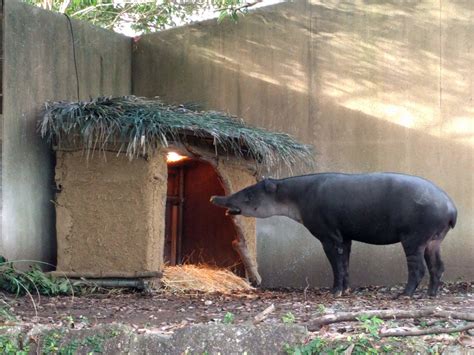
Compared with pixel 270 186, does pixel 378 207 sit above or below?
below

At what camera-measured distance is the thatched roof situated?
28.2 ft

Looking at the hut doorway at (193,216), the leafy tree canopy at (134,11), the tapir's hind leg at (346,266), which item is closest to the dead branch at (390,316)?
the tapir's hind leg at (346,266)

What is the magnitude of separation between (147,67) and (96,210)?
2.91 m

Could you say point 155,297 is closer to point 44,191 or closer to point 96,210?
point 96,210

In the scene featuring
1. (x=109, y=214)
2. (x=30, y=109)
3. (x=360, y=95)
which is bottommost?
(x=109, y=214)

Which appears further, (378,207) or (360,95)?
(360,95)

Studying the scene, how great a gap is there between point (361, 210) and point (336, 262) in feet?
2.03

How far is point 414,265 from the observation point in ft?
27.6

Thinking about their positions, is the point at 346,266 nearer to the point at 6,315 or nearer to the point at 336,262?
the point at 336,262

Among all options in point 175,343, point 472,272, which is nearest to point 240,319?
point 175,343

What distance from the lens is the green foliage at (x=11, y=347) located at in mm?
5629

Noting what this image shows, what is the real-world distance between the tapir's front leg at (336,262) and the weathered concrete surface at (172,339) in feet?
11.0

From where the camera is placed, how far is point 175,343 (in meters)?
5.64

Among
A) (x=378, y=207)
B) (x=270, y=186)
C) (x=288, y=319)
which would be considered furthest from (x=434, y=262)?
(x=288, y=319)
